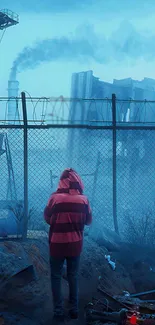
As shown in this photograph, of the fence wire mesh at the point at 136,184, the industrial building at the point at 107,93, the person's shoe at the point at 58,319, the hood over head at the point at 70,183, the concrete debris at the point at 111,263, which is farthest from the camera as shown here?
the industrial building at the point at 107,93

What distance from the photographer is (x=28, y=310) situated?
4.17 meters

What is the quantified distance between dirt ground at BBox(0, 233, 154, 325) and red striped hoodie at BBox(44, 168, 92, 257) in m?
0.70

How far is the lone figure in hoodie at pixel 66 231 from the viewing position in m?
4.14

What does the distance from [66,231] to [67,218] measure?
0.49ft

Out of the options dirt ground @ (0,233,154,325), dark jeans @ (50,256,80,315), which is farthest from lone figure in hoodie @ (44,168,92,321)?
dirt ground @ (0,233,154,325)

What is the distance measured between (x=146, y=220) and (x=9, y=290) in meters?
2.70

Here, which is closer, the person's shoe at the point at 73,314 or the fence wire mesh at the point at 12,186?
the person's shoe at the point at 73,314

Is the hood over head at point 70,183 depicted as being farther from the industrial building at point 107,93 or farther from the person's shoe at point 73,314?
the industrial building at point 107,93

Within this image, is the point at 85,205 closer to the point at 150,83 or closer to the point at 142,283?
the point at 142,283

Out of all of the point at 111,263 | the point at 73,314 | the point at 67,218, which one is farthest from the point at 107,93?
the point at 73,314

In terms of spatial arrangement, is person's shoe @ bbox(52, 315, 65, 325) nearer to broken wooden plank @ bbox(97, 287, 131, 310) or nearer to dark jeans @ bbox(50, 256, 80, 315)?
dark jeans @ bbox(50, 256, 80, 315)

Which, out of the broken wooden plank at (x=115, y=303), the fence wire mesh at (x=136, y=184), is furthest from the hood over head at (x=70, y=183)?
the fence wire mesh at (x=136, y=184)

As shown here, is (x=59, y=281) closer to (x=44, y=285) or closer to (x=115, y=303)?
(x=44, y=285)

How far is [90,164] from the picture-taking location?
6.94 metres
